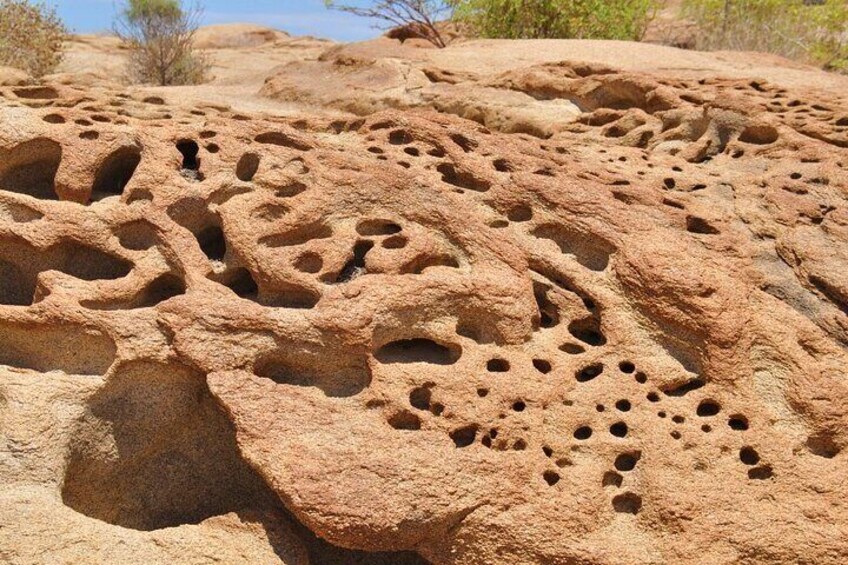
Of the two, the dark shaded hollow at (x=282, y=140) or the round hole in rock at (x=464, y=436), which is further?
the dark shaded hollow at (x=282, y=140)

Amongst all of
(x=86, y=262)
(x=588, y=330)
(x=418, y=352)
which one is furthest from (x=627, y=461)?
(x=86, y=262)

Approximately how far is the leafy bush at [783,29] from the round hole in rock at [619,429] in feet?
36.0

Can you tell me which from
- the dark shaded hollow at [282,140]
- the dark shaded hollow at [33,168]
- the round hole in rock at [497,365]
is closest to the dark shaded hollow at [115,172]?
the dark shaded hollow at [33,168]

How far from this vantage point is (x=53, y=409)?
3.12 m

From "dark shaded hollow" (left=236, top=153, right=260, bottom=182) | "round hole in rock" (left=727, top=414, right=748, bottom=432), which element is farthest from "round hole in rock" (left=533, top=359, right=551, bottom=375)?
"dark shaded hollow" (left=236, top=153, right=260, bottom=182)

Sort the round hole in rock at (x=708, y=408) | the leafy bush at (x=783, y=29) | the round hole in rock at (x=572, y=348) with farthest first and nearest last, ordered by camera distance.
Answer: the leafy bush at (x=783, y=29) < the round hole in rock at (x=572, y=348) < the round hole in rock at (x=708, y=408)

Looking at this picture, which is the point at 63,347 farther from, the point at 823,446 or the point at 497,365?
the point at 823,446

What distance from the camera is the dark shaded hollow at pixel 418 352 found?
338 centimetres

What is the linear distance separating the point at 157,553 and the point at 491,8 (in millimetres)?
9713

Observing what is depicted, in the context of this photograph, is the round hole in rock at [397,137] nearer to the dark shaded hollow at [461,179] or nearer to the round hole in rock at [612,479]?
the dark shaded hollow at [461,179]

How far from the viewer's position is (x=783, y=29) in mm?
13742

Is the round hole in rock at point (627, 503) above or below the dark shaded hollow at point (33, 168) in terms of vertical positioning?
below

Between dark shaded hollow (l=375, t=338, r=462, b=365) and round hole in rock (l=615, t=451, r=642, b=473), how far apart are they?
26.1 inches

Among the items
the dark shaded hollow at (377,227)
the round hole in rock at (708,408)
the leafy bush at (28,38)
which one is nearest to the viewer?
the round hole in rock at (708,408)
